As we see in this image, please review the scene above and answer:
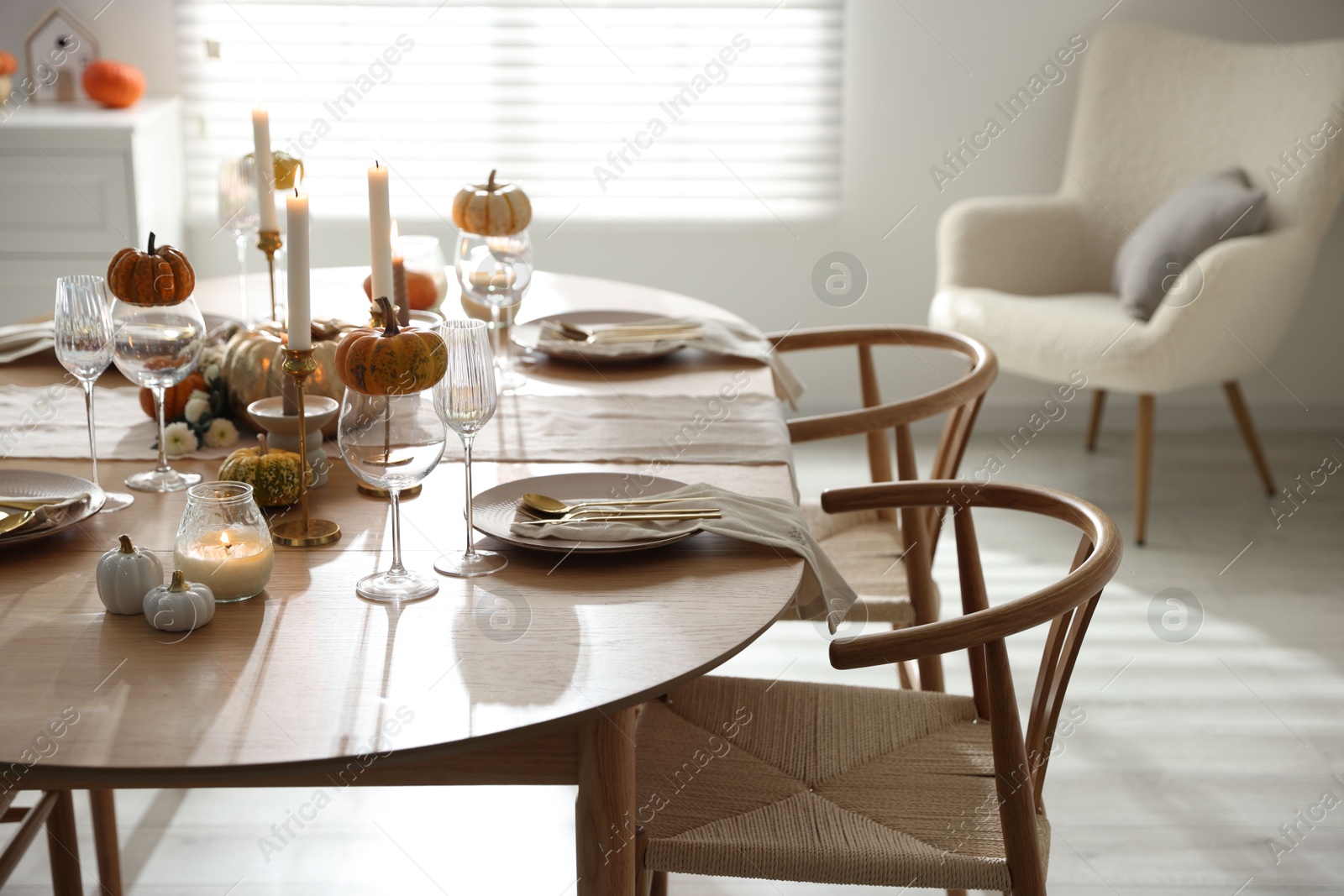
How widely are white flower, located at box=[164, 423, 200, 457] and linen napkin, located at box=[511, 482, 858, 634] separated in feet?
1.52

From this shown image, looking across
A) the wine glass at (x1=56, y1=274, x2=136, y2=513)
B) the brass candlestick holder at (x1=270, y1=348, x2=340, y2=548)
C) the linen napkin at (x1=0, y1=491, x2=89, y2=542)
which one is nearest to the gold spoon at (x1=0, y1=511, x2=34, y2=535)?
the linen napkin at (x1=0, y1=491, x2=89, y2=542)

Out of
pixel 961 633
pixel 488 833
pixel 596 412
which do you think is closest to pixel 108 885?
pixel 488 833

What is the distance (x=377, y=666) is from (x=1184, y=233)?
271 cm

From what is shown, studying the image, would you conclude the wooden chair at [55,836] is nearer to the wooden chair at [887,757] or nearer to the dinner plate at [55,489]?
the dinner plate at [55,489]

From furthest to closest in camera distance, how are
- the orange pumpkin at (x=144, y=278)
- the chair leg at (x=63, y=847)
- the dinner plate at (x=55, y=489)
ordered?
the chair leg at (x=63, y=847) < the orange pumpkin at (x=144, y=278) < the dinner plate at (x=55, y=489)

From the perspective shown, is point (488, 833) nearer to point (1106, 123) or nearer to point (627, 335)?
point (627, 335)

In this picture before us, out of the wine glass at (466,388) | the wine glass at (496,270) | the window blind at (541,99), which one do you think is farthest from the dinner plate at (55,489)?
the window blind at (541,99)

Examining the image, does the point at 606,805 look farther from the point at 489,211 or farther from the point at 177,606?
the point at 489,211

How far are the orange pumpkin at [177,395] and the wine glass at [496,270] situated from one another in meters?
0.37

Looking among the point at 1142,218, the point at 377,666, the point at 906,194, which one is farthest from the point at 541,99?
the point at 377,666

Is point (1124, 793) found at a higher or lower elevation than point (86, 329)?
lower

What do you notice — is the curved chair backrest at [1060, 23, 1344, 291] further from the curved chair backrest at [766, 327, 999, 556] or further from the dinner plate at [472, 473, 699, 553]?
the dinner plate at [472, 473, 699, 553]

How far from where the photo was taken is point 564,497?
1.27m

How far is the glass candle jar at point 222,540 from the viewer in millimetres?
1030
